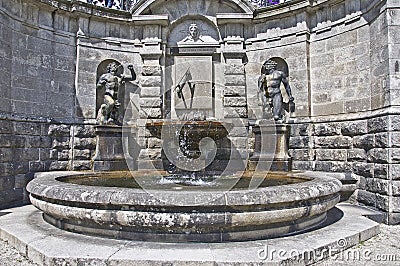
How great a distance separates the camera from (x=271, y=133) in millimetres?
8523

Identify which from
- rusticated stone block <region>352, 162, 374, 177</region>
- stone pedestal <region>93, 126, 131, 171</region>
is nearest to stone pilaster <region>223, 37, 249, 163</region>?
stone pedestal <region>93, 126, 131, 171</region>

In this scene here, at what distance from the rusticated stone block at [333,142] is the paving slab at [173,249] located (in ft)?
11.2

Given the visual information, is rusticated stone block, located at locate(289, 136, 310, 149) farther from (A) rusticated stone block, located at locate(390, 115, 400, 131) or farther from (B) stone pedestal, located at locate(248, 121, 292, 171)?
(A) rusticated stone block, located at locate(390, 115, 400, 131)

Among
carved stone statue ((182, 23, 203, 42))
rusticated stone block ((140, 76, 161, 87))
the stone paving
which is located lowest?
the stone paving

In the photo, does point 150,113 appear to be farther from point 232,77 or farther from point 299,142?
point 299,142

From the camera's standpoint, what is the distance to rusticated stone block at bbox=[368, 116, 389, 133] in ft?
20.6

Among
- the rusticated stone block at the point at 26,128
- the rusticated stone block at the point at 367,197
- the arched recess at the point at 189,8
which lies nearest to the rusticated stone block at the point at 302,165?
the rusticated stone block at the point at 367,197

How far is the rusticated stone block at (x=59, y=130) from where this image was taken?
8.60 m

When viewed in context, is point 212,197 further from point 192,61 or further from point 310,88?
point 192,61

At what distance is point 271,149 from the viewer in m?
8.48

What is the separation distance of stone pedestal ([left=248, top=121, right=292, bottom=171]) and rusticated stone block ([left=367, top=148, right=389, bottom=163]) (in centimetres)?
201

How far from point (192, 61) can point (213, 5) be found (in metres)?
1.78

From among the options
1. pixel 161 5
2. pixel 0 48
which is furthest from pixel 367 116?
pixel 0 48

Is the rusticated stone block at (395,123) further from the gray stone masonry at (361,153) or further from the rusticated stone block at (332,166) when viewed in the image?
the rusticated stone block at (332,166)
